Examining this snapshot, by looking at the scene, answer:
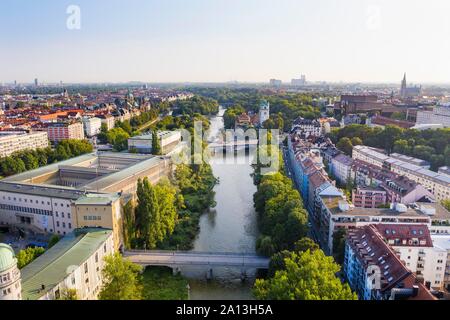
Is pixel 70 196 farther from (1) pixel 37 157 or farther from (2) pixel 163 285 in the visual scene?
(1) pixel 37 157

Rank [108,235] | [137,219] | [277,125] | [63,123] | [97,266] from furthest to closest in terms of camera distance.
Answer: [277,125], [63,123], [137,219], [108,235], [97,266]

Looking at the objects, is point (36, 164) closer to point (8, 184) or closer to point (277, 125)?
point (8, 184)

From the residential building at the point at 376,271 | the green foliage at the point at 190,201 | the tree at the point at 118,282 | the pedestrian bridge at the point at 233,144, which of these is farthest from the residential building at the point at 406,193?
the pedestrian bridge at the point at 233,144

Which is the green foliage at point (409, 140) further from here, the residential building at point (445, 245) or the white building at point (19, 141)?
the white building at point (19, 141)

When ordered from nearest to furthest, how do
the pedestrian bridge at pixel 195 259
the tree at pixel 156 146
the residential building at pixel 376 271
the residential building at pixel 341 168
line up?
the residential building at pixel 376 271, the pedestrian bridge at pixel 195 259, the residential building at pixel 341 168, the tree at pixel 156 146

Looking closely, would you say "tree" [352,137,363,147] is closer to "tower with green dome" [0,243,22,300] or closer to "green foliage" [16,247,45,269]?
"green foliage" [16,247,45,269]
